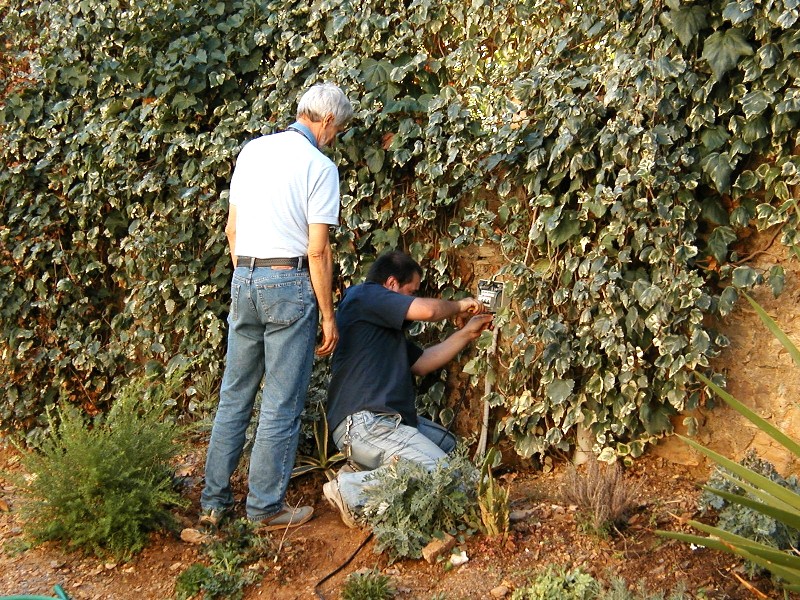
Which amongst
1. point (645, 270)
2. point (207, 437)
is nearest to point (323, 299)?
point (645, 270)

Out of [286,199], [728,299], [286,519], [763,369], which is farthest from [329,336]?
[763,369]

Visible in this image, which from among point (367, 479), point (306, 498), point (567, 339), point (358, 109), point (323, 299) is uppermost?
point (358, 109)

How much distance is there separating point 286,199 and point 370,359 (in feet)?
3.25

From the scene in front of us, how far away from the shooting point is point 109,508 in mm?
3941

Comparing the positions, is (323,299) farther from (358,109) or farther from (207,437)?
(207,437)

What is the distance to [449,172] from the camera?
15.5 feet

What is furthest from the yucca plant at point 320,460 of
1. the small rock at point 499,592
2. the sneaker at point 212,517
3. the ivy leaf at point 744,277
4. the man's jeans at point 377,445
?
the ivy leaf at point 744,277

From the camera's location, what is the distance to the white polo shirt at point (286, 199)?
391cm

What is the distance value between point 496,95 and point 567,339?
53.2 inches

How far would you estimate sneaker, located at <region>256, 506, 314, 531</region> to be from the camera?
4.18 metres

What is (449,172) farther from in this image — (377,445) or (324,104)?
(377,445)

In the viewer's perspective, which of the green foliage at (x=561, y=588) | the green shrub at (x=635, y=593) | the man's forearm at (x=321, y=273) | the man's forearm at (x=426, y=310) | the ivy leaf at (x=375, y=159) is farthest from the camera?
the ivy leaf at (x=375, y=159)

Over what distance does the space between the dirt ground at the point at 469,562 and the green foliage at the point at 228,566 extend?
0.06 metres

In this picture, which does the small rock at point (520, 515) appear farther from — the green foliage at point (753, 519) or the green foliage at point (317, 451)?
the green foliage at point (317, 451)
